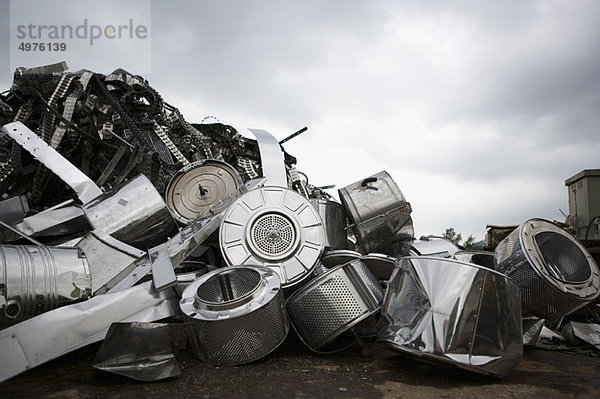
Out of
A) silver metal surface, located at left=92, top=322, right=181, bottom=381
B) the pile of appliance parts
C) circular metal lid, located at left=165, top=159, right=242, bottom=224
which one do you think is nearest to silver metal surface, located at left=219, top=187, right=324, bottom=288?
the pile of appliance parts

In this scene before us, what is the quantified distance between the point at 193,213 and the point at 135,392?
2.75 metres

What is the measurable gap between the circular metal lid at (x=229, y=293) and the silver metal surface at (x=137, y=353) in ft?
0.84

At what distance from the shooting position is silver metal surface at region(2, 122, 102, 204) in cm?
400

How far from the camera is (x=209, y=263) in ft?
13.3

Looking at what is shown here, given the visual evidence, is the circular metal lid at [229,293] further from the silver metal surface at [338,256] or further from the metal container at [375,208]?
the metal container at [375,208]

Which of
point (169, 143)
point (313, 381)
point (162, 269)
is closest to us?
point (313, 381)

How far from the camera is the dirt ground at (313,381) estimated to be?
223 cm

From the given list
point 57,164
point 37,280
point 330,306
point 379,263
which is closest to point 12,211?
point 57,164

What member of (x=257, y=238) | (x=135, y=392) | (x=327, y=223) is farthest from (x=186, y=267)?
(x=135, y=392)

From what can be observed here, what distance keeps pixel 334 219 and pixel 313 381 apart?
205 cm

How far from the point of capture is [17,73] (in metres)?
5.20

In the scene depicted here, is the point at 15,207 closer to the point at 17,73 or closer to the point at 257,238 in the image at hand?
the point at 257,238

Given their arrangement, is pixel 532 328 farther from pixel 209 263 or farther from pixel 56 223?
pixel 56 223

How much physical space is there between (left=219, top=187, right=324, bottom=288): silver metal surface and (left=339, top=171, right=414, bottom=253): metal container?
0.56 meters
